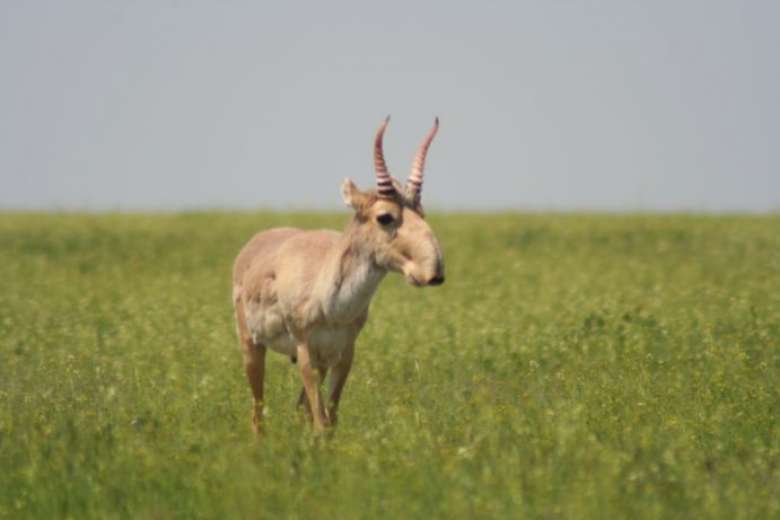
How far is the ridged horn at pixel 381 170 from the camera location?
10945 mm

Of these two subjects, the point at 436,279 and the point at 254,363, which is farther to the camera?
the point at 254,363

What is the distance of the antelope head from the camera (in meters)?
10.8

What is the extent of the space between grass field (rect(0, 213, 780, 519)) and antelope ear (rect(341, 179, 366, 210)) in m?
1.72

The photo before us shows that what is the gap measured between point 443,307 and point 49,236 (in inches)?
706

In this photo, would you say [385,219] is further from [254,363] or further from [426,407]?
[426,407]

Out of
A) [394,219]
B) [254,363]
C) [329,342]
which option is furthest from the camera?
[254,363]

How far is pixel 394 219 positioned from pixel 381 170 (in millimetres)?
402

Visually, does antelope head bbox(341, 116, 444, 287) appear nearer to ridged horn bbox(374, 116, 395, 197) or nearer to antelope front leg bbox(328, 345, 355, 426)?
ridged horn bbox(374, 116, 395, 197)

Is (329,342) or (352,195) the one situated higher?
(352,195)

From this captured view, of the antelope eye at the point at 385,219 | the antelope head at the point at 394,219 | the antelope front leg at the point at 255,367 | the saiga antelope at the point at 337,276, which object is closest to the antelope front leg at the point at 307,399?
the saiga antelope at the point at 337,276

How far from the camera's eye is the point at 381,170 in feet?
36.4

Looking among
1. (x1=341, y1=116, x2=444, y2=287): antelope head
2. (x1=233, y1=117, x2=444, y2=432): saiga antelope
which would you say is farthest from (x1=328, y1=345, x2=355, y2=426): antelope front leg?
(x1=341, y1=116, x2=444, y2=287): antelope head

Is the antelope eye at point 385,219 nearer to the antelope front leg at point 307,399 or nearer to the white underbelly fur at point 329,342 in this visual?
the white underbelly fur at point 329,342

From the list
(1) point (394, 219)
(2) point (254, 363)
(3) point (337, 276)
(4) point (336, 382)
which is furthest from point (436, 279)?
(2) point (254, 363)
